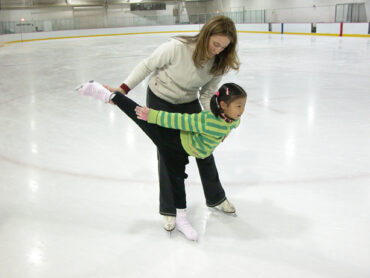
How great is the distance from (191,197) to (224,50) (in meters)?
1.03

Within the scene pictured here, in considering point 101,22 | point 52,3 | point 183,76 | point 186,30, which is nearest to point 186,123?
point 183,76

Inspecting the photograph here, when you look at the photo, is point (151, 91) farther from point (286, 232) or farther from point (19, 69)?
point (19, 69)

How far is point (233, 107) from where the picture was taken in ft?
5.32

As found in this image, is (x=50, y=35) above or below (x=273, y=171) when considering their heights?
above

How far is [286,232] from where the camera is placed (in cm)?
202

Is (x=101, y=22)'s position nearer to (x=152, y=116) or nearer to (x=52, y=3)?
(x=52, y=3)

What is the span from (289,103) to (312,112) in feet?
1.65

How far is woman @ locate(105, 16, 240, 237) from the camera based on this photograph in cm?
173

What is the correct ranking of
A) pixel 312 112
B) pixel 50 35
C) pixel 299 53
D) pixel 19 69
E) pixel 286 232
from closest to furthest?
pixel 286 232 < pixel 312 112 < pixel 19 69 < pixel 299 53 < pixel 50 35

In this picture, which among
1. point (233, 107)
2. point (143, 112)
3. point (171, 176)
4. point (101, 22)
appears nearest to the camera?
point (233, 107)

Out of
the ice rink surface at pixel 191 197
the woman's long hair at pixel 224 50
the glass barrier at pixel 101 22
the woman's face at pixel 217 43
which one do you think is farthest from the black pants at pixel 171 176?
the glass barrier at pixel 101 22

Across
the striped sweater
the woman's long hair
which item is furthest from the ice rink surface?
the woman's long hair

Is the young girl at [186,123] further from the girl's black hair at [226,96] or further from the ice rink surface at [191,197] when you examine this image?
the ice rink surface at [191,197]

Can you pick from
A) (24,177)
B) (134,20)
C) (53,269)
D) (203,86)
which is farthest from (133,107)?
(134,20)
